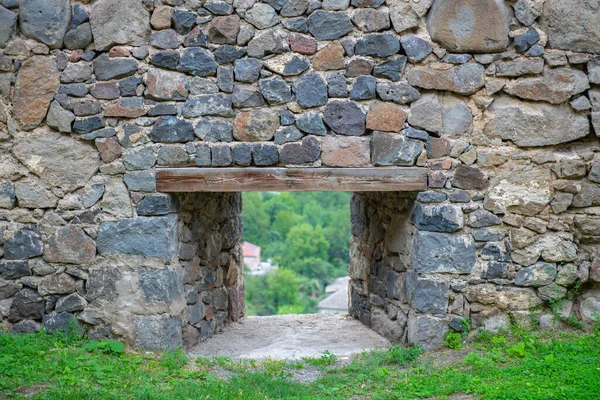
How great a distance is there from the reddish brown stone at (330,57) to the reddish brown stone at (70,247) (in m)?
2.15

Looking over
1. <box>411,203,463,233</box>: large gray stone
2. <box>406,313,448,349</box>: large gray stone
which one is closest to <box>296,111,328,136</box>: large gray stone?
<box>411,203,463,233</box>: large gray stone

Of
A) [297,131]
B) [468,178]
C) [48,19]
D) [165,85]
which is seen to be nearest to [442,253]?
[468,178]

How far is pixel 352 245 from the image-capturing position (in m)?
6.48

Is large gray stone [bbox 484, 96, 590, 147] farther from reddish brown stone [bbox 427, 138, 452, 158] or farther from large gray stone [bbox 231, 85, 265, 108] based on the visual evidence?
large gray stone [bbox 231, 85, 265, 108]

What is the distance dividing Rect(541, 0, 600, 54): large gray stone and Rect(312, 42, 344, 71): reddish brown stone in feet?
5.02

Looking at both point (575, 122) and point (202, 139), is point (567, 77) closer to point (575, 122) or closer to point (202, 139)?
point (575, 122)

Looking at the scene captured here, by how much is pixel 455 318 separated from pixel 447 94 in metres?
1.69

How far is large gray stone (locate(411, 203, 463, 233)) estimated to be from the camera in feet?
14.8

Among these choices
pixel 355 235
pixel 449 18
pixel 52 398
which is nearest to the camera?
pixel 52 398

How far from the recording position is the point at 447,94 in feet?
14.9

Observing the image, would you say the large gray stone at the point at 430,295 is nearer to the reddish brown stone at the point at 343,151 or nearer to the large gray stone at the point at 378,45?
the reddish brown stone at the point at 343,151

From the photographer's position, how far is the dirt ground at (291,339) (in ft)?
16.3

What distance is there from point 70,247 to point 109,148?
0.81 metres

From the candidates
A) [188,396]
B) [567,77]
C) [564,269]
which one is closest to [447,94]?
[567,77]
